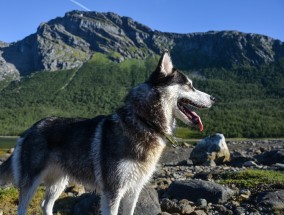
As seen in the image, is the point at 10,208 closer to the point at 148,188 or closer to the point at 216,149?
the point at 148,188

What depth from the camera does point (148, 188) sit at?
11.3 m

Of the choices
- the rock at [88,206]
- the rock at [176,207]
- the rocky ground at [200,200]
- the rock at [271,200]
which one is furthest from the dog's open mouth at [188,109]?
the rock at [271,200]

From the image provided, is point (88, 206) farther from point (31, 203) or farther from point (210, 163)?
point (210, 163)

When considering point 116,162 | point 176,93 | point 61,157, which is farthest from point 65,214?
point 176,93

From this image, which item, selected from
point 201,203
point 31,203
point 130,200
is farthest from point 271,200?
point 31,203

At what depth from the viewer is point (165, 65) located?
754cm

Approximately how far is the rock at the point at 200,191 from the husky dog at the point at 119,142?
5.04m

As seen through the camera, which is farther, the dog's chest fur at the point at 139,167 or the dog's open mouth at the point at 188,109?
the dog's open mouth at the point at 188,109

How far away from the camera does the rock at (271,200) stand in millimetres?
11434

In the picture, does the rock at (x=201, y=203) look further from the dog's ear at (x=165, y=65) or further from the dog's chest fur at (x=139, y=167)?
the dog's ear at (x=165, y=65)

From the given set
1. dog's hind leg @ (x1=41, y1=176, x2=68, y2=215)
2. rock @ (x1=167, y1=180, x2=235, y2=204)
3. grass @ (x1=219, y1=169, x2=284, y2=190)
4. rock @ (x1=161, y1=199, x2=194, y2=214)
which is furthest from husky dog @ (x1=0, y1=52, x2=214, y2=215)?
grass @ (x1=219, y1=169, x2=284, y2=190)

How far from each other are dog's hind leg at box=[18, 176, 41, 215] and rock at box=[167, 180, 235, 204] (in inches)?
235

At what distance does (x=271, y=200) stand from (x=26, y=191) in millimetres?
7143

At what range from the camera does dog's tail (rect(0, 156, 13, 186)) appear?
902 centimetres
